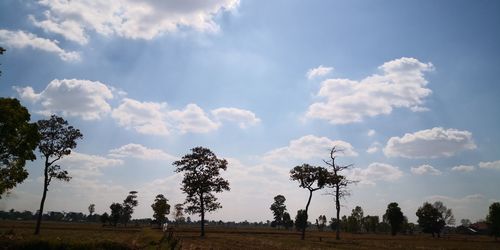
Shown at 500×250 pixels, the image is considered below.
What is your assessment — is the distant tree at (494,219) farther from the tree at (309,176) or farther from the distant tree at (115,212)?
the distant tree at (115,212)

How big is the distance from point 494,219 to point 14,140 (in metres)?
119

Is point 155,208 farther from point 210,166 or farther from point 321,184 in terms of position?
point 321,184

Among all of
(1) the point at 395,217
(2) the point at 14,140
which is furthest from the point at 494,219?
(2) the point at 14,140

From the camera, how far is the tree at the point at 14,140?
99.8 ft

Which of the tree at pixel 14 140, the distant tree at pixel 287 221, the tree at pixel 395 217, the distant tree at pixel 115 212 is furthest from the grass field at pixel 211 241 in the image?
the distant tree at pixel 287 221

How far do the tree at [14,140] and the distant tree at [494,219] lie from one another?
116m

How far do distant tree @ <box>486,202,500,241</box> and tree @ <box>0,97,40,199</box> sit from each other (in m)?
116

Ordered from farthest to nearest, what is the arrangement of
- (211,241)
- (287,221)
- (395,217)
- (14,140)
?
(287,221)
(395,217)
(211,241)
(14,140)

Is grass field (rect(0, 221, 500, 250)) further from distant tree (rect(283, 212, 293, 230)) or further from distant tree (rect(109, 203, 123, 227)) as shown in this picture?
distant tree (rect(283, 212, 293, 230))

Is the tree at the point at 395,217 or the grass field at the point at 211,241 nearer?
the grass field at the point at 211,241

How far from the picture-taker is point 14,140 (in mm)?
32000

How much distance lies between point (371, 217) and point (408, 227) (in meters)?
16.2

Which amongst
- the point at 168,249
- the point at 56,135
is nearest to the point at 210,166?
the point at 56,135

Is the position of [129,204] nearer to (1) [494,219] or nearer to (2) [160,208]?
(2) [160,208]
